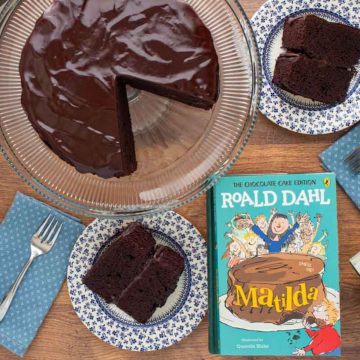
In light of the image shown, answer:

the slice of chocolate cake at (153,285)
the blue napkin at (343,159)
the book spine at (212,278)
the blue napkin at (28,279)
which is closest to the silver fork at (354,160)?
the blue napkin at (343,159)

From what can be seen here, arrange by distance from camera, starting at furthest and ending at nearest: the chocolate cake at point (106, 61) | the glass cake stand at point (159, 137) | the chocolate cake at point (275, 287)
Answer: the chocolate cake at point (275, 287), the glass cake stand at point (159, 137), the chocolate cake at point (106, 61)

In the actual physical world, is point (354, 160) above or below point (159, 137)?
below

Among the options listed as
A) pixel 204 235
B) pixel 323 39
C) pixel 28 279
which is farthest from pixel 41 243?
pixel 323 39

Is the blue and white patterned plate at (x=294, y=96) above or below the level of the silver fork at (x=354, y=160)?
above

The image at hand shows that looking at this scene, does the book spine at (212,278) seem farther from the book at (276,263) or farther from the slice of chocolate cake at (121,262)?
the slice of chocolate cake at (121,262)

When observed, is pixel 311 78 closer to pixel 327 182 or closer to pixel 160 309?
pixel 327 182

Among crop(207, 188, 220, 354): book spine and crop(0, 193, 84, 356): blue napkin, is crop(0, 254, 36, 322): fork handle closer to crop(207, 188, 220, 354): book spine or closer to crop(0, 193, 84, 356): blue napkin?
crop(0, 193, 84, 356): blue napkin
